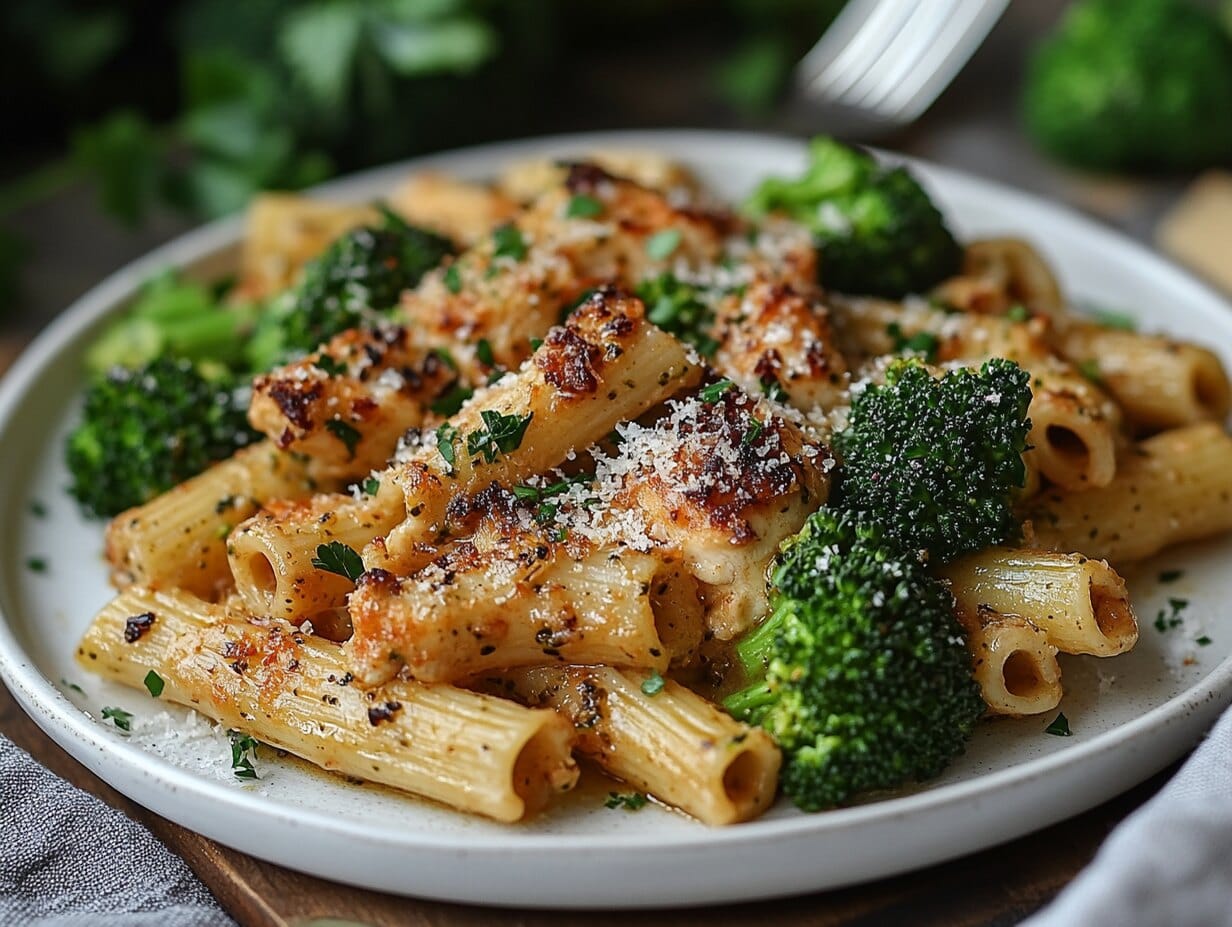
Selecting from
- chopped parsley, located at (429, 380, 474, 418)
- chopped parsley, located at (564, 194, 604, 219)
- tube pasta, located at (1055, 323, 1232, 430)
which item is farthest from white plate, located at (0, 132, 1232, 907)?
chopped parsley, located at (564, 194, 604, 219)

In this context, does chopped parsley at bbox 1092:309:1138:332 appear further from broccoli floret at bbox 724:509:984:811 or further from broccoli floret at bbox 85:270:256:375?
broccoli floret at bbox 85:270:256:375

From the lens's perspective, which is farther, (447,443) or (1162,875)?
(447,443)

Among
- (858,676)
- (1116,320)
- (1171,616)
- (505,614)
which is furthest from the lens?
(1116,320)

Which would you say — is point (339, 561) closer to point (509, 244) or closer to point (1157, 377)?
point (509, 244)

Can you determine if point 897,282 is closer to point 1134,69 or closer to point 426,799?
point 426,799

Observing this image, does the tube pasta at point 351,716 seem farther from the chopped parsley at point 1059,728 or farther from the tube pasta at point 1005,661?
the chopped parsley at point 1059,728

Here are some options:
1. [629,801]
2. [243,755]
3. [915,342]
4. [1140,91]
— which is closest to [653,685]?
[629,801]

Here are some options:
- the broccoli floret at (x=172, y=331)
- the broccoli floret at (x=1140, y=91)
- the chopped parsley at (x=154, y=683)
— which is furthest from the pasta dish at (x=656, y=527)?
the broccoli floret at (x=1140, y=91)
